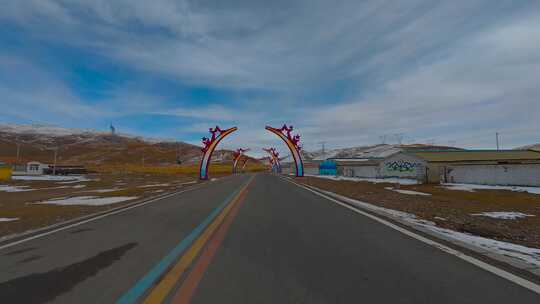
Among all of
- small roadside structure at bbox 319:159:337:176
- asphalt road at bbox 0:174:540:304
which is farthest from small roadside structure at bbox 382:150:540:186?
asphalt road at bbox 0:174:540:304

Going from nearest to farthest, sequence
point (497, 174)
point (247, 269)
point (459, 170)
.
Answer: point (247, 269) → point (497, 174) → point (459, 170)

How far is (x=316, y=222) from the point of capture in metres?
7.80

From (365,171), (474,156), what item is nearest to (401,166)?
(365,171)

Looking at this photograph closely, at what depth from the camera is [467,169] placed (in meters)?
29.4

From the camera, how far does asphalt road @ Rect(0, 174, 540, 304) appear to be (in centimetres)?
330

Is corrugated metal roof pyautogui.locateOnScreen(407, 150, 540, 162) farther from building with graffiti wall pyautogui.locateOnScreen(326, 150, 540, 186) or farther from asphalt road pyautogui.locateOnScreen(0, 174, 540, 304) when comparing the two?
asphalt road pyautogui.locateOnScreen(0, 174, 540, 304)

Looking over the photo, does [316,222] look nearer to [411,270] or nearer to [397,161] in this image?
[411,270]

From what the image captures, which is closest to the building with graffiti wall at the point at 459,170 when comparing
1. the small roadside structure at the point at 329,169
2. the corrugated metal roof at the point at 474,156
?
the corrugated metal roof at the point at 474,156

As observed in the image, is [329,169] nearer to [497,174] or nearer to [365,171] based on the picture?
[365,171]

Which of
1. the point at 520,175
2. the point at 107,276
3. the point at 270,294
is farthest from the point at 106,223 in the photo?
the point at 520,175

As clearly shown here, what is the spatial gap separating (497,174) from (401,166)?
613 inches

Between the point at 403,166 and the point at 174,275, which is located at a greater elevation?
the point at 403,166

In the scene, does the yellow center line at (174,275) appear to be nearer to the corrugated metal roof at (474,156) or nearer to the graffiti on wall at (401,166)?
the graffiti on wall at (401,166)

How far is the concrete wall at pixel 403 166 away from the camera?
3938cm
